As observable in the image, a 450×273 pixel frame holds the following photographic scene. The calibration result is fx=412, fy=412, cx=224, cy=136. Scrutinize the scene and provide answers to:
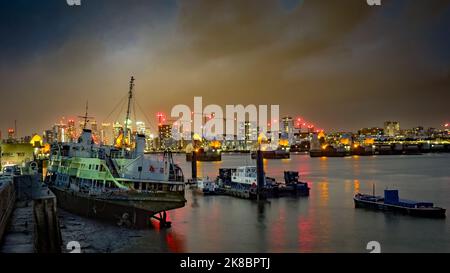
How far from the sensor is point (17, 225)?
1414cm

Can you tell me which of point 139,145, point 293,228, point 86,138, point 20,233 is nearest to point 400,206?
point 293,228

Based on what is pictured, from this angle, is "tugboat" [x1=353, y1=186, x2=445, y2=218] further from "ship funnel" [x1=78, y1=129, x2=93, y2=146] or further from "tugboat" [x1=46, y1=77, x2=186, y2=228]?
"ship funnel" [x1=78, y1=129, x2=93, y2=146]

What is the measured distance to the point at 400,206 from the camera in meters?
27.8

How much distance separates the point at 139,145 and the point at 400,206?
1780cm

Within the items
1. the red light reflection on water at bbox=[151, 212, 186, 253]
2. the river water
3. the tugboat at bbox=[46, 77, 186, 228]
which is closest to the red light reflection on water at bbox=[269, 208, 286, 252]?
the river water

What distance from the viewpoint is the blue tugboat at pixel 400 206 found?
2678cm

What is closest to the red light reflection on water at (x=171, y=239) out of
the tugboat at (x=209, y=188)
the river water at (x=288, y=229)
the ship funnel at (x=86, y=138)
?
the river water at (x=288, y=229)

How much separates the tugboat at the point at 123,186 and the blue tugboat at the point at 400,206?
14924 mm

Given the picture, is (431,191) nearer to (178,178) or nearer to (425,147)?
(178,178)

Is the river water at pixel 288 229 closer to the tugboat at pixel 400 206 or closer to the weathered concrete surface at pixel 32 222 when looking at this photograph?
the tugboat at pixel 400 206

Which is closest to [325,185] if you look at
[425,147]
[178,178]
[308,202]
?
[308,202]

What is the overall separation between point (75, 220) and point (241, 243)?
34.4 ft

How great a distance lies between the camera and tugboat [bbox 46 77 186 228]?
73.5 feet

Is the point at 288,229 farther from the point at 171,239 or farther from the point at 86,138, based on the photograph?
the point at 86,138
